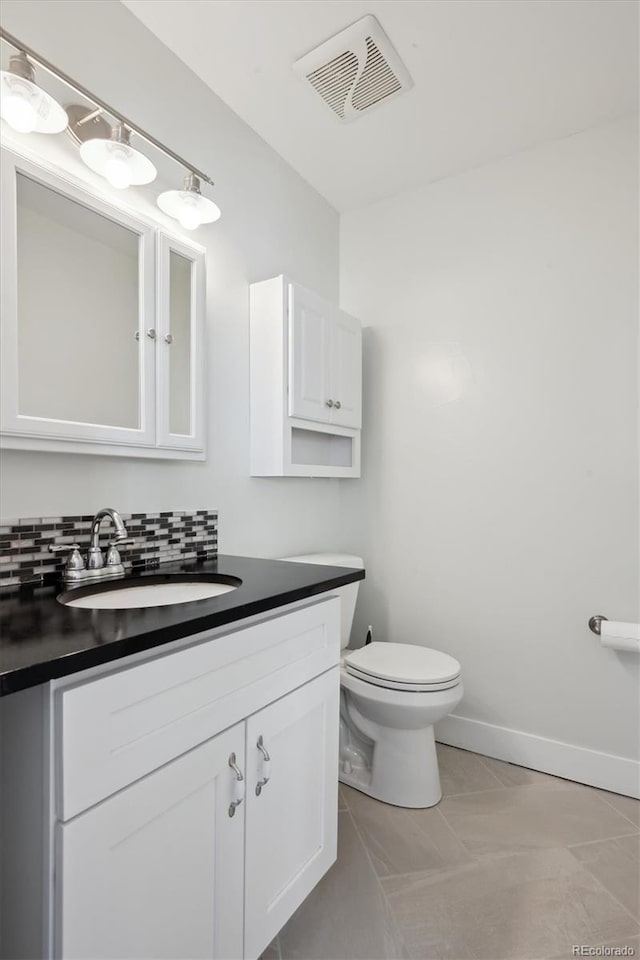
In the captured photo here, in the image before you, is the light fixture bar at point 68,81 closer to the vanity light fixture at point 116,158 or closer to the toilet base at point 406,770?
the vanity light fixture at point 116,158

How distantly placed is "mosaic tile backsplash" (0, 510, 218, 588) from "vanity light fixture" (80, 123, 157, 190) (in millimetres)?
890

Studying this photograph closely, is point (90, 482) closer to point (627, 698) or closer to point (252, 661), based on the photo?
point (252, 661)

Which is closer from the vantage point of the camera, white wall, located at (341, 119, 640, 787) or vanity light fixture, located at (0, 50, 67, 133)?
vanity light fixture, located at (0, 50, 67, 133)

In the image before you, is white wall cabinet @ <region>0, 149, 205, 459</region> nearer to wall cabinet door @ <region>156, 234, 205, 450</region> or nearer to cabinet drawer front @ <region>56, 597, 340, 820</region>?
wall cabinet door @ <region>156, 234, 205, 450</region>

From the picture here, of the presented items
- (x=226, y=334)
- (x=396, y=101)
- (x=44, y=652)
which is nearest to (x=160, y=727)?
(x=44, y=652)

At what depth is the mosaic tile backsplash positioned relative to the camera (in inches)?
47.0

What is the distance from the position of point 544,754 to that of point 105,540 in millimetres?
1877

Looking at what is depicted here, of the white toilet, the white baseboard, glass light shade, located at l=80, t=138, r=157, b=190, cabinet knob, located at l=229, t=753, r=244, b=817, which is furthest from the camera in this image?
the white baseboard

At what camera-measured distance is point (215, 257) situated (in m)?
1.81

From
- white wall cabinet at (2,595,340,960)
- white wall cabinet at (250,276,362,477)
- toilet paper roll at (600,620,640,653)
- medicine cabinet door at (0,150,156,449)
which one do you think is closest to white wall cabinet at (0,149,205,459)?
medicine cabinet door at (0,150,156,449)

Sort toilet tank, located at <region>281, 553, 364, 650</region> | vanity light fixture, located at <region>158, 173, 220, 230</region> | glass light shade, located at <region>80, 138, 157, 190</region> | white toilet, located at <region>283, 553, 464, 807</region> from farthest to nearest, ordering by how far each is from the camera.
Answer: toilet tank, located at <region>281, 553, 364, 650</region>
white toilet, located at <region>283, 553, 464, 807</region>
vanity light fixture, located at <region>158, 173, 220, 230</region>
glass light shade, located at <region>80, 138, 157, 190</region>

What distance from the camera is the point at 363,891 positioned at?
1.41 metres

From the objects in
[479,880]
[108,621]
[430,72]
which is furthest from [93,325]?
[479,880]

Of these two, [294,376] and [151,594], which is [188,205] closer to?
[294,376]
